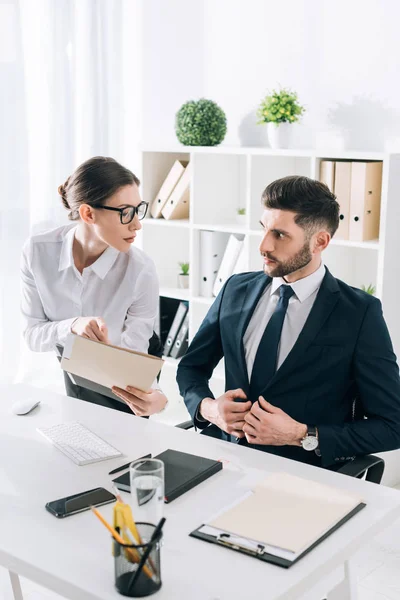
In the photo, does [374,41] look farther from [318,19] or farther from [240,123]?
[240,123]

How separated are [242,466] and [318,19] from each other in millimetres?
2584

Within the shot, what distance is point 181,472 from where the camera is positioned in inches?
69.1

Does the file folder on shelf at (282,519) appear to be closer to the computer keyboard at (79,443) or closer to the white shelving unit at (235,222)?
the computer keyboard at (79,443)

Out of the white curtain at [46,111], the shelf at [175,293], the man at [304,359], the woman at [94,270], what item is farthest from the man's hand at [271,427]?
the white curtain at [46,111]

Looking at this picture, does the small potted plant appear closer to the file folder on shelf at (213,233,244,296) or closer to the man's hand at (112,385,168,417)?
the file folder on shelf at (213,233,244,296)

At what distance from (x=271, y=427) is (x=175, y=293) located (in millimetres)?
2205

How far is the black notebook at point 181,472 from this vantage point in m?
1.68

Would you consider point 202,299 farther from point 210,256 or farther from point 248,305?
point 248,305

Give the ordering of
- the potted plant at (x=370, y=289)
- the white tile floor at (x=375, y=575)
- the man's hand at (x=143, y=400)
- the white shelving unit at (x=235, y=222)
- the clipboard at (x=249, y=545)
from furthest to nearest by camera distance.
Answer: the potted plant at (x=370, y=289) → the white shelving unit at (x=235, y=222) → the white tile floor at (x=375, y=575) → the man's hand at (x=143, y=400) → the clipboard at (x=249, y=545)

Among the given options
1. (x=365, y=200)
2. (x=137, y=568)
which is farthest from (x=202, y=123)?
(x=137, y=568)

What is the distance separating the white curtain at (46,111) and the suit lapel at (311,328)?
7.25ft

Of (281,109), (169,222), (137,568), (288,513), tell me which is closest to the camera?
(137,568)

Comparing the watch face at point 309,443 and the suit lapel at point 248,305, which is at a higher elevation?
the suit lapel at point 248,305

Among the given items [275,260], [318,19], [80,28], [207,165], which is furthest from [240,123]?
[275,260]
